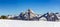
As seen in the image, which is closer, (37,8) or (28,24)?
(28,24)

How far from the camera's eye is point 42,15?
11.0 ft

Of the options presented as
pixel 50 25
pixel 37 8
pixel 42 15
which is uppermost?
pixel 37 8

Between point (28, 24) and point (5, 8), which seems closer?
point (28, 24)

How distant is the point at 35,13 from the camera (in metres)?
3.49

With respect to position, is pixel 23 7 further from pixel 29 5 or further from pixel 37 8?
pixel 37 8

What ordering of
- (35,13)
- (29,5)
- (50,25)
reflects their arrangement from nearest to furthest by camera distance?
(50,25) < (35,13) < (29,5)

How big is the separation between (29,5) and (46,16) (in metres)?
0.93

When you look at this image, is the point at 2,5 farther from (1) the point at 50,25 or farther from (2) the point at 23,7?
(1) the point at 50,25

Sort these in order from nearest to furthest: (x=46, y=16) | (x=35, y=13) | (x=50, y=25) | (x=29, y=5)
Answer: (x=50, y=25) → (x=46, y=16) → (x=35, y=13) → (x=29, y=5)

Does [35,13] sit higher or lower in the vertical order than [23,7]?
lower

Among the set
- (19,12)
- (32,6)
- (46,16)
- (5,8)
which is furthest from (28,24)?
(5,8)

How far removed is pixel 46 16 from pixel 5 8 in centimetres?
174

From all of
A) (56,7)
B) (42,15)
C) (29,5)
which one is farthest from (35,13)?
(56,7)

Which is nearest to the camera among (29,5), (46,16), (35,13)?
(46,16)
